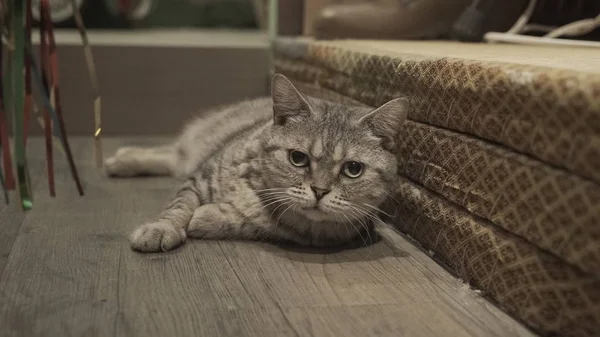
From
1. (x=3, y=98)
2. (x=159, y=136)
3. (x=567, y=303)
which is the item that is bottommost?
(x=159, y=136)

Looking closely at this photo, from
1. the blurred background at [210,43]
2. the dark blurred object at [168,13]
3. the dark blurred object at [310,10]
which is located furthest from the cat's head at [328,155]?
the dark blurred object at [168,13]

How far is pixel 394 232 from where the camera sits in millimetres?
1670

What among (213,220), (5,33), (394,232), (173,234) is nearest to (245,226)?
(213,220)

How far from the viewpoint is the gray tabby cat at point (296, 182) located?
1419 millimetres

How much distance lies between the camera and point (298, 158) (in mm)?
1454

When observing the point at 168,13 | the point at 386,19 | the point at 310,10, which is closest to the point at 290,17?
the point at 310,10

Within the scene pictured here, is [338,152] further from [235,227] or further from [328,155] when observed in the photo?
[235,227]

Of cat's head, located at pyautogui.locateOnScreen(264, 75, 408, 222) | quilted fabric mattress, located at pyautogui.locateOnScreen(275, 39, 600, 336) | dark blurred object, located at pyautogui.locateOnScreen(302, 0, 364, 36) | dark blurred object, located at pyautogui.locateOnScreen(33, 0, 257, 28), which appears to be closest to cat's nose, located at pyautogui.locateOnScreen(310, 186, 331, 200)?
cat's head, located at pyautogui.locateOnScreen(264, 75, 408, 222)

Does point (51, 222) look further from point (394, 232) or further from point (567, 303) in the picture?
point (567, 303)

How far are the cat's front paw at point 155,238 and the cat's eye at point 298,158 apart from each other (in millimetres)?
323

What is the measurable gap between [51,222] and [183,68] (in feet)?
4.24

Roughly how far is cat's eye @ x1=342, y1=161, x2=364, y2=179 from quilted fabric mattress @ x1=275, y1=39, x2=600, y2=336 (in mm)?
170

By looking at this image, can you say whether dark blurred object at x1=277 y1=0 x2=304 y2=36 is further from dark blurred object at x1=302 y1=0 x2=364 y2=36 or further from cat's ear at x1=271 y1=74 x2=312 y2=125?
cat's ear at x1=271 y1=74 x2=312 y2=125

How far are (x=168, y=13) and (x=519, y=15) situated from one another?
2109 mm
